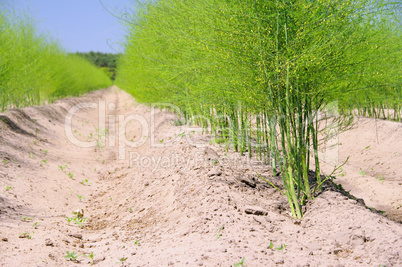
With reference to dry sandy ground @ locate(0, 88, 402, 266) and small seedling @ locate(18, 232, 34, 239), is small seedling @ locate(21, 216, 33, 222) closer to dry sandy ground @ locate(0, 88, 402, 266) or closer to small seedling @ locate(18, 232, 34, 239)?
dry sandy ground @ locate(0, 88, 402, 266)

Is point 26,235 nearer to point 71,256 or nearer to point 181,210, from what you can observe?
point 71,256

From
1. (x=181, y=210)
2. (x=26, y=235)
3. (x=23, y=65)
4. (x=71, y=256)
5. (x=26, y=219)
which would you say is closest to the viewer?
(x=71, y=256)

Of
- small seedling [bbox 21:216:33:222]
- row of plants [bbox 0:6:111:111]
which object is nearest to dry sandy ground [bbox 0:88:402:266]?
small seedling [bbox 21:216:33:222]

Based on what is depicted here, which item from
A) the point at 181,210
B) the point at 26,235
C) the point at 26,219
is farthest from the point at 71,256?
the point at 26,219

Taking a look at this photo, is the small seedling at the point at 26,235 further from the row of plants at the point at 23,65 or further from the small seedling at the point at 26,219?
the row of plants at the point at 23,65

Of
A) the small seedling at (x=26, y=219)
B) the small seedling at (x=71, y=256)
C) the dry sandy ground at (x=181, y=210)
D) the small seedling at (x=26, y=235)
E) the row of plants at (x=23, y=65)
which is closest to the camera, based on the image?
the dry sandy ground at (x=181, y=210)

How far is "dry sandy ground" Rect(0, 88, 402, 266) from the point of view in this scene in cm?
284

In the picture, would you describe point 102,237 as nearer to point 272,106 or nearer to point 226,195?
point 226,195

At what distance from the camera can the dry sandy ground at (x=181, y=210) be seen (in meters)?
2.84

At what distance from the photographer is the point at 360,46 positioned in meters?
3.65

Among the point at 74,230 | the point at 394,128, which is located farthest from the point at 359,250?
the point at 394,128

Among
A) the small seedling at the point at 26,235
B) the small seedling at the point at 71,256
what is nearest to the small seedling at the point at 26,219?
the small seedling at the point at 26,235

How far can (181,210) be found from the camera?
12.6ft

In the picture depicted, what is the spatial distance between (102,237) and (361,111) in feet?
29.4
